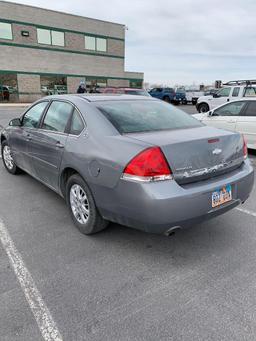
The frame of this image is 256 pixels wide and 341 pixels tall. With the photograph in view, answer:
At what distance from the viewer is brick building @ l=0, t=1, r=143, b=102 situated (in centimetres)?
2525

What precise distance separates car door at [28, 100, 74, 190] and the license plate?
5.92ft

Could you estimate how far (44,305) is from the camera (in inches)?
89.0

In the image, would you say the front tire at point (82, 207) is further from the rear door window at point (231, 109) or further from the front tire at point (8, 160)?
the rear door window at point (231, 109)

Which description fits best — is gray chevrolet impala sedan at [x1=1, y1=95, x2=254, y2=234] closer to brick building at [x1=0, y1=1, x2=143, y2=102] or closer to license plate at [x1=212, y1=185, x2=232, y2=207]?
license plate at [x1=212, y1=185, x2=232, y2=207]

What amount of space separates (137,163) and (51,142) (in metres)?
1.59

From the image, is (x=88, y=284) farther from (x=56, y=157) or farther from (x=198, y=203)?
(x=56, y=157)

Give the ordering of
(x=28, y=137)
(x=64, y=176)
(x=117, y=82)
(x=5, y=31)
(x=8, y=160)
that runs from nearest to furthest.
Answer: (x=64, y=176), (x=28, y=137), (x=8, y=160), (x=5, y=31), (x=117, y=82)

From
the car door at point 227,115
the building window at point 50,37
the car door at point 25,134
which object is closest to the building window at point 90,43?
the building window at point 50,37

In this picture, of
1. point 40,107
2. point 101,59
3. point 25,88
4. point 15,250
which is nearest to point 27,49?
point 25,88

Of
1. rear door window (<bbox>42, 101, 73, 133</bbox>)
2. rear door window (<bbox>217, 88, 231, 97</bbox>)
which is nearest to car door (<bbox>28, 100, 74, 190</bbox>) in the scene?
rear door window (<bbox>42, 101, 73, 133</bbox>)

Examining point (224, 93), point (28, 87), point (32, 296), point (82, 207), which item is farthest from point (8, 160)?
point (28, 87)

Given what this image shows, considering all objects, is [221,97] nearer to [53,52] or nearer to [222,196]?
[222,196]

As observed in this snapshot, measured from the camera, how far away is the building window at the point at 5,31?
24.7 meters

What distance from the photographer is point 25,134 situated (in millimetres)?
4461
